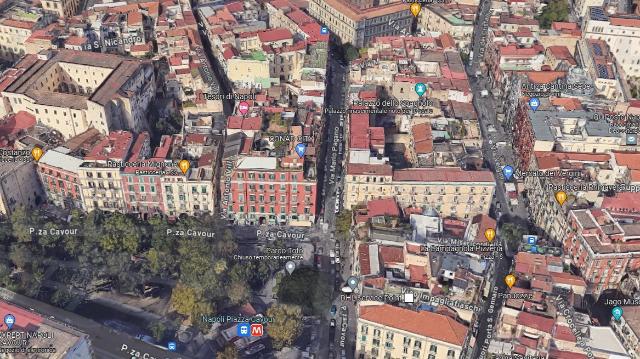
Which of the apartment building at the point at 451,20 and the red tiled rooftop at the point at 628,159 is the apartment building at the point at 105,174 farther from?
the red tiled rooftop at the point at 628,159

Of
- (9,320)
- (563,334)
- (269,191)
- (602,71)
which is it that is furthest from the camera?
(602,71)

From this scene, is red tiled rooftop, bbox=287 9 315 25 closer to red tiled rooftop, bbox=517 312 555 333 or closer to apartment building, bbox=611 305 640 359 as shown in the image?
red tiled rooftop, bbox=517 312 555 333

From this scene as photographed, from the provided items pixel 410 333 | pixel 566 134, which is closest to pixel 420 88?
pixel 566 134

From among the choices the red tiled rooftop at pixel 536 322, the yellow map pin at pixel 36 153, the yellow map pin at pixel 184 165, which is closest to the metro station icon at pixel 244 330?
the yellow map pin at pixel 184 165

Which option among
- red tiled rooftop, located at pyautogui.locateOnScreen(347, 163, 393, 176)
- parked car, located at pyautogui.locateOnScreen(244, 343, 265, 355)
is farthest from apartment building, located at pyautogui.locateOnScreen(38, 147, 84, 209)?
red tiled rooftop, located at pyautogui.locateOnScreen(347, 163, 393, 176)

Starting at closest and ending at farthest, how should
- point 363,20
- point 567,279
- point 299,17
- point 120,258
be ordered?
point 567,279
point 120,258
point 299,17
point 363,20

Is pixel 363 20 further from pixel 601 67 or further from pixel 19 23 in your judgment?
pixel 19 23
